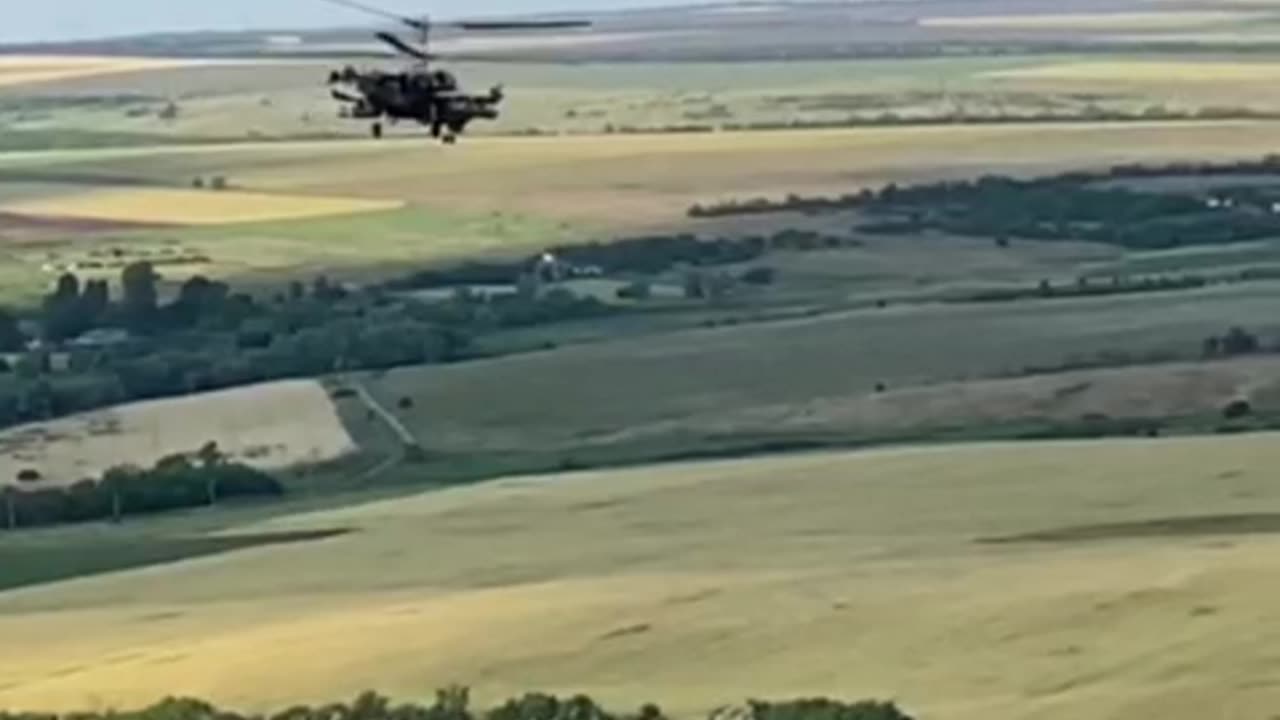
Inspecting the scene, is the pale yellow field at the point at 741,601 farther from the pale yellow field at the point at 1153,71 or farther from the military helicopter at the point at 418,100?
the pale yellow field at the point at 1153,71

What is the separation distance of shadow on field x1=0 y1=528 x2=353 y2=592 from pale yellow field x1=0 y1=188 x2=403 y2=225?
54492mm

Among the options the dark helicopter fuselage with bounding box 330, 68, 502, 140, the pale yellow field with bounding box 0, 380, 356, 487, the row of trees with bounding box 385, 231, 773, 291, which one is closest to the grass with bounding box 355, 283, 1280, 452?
the pale yellow field with bounding box 0, 380, 356, 487

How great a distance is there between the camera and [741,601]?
37.5 meters

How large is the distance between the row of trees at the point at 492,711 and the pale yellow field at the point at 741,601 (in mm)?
634

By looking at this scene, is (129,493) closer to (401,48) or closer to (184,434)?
(184,434)

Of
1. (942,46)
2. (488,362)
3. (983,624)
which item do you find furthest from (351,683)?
(942,46)

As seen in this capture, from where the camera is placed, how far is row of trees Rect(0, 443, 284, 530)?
2128 inches

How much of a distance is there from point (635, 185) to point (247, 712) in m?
77.8

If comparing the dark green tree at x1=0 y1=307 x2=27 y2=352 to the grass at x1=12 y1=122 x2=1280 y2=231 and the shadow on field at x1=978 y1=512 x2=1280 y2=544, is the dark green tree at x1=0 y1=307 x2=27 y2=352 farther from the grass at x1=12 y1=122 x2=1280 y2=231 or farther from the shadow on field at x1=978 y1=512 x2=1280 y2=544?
the shadow on field at x1=978 y1=512 x2=1280 y2=544

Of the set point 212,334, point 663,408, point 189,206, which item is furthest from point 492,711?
point 189,206

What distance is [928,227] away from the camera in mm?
98188

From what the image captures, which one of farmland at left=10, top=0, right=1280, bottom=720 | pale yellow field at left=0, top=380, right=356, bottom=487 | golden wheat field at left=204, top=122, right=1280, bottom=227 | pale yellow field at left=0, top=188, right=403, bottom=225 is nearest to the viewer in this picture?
farmland at left=10, top=0, right=1280, bottom=720

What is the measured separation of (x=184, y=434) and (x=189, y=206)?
4742cm

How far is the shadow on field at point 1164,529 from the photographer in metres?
41.6
